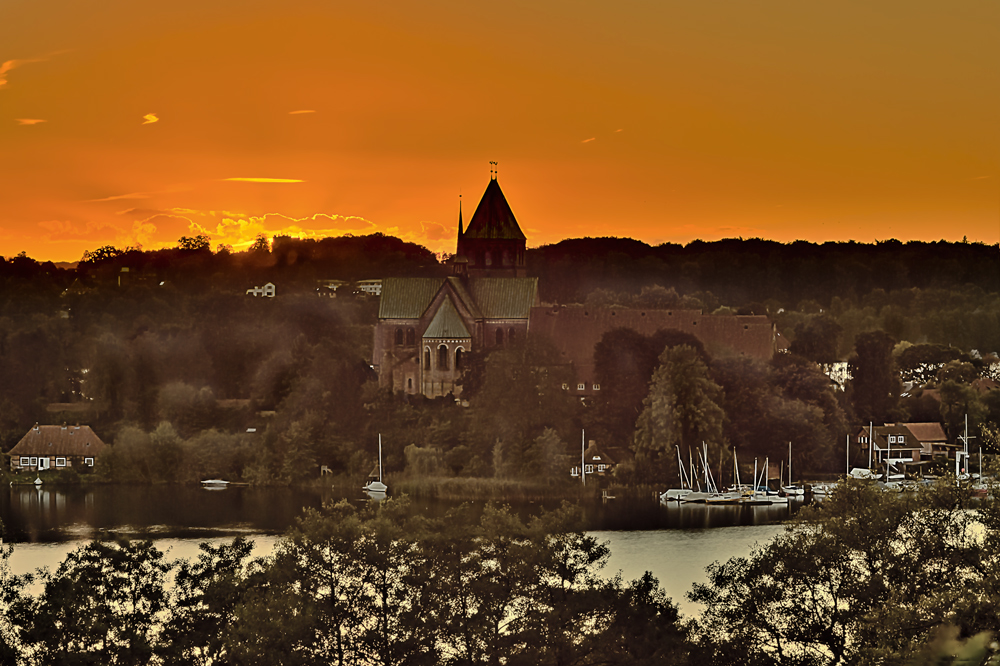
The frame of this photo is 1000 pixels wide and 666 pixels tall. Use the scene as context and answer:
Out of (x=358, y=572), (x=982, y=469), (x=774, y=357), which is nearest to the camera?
(x=358, y=572)

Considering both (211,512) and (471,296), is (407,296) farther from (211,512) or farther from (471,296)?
(211,512)

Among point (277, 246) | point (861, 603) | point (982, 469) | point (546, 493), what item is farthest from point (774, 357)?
point (277, 246)

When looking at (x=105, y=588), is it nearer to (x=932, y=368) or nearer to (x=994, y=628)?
(x=994, y=628)

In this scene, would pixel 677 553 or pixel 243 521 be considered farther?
pixel 243 521

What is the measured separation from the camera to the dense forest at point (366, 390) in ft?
122

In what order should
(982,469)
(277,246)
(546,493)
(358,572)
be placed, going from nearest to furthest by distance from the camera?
1. (358,572)
2. (546,493)
3. (982,469)
4. (277,246)

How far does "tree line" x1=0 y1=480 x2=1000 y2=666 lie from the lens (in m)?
13.9

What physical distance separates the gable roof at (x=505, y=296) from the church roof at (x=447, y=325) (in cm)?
156

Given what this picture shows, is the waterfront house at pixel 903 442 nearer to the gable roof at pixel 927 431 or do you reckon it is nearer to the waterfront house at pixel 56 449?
the gable roof at pixel 927 431

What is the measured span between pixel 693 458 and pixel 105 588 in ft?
76.0

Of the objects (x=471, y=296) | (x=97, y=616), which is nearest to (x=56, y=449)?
(x=471, y=296)

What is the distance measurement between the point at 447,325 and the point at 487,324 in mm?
1982

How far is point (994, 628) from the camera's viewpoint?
37.2ft

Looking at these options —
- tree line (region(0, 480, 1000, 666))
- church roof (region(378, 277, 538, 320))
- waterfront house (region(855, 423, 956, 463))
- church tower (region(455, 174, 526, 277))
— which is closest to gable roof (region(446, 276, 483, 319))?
church roof (region(378, 277, 538, 320))
